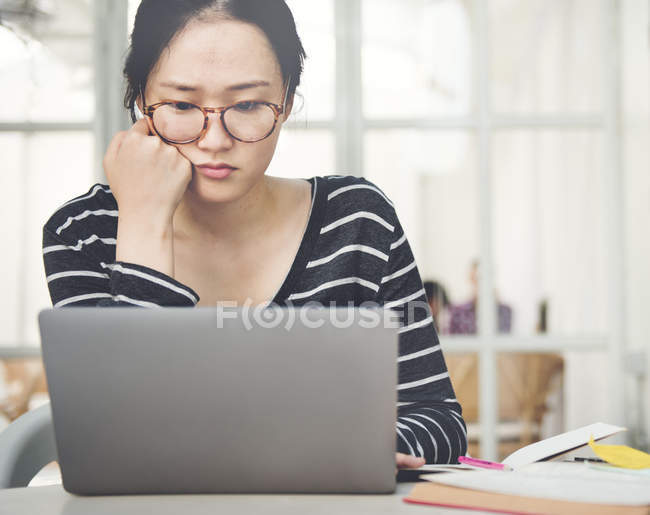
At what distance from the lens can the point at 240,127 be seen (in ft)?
3.66

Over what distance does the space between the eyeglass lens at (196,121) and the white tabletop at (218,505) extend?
0.65m

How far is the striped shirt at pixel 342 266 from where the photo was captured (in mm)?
1061

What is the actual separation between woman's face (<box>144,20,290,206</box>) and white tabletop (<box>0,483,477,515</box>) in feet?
2.04

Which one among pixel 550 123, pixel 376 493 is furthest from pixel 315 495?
pixel 550 123

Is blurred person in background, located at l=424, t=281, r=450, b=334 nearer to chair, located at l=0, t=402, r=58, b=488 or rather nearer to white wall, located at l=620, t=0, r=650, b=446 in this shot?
white wall, located at l=620, t=0, r=650, b=446

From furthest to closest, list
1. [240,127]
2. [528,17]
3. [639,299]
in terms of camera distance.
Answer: [528,17] < [639,299] < [240,127]

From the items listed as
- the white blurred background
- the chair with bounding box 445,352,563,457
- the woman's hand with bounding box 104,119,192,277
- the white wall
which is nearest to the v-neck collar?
the woman's hand with bounding box 104,119,192,277

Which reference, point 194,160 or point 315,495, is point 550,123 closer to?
point 194,160

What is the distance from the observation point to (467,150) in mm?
2217

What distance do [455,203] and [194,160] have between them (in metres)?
1.27

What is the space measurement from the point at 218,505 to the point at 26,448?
42 centimetres

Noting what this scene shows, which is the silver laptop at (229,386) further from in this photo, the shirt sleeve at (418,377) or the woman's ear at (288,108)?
the woman's ear at (288,108)

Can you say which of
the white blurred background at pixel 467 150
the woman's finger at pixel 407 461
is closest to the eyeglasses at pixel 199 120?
the woman's finger at pixel 407 461

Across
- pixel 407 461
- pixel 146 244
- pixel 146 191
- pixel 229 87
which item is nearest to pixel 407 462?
pixel 407 461
